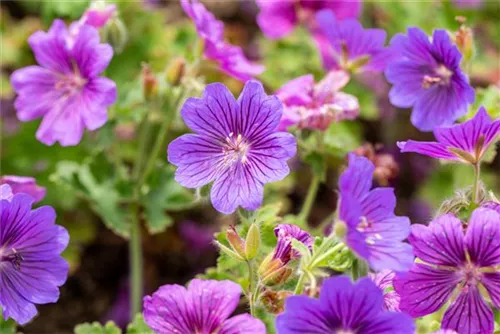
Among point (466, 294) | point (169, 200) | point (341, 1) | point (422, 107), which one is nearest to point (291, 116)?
point (422, 107)

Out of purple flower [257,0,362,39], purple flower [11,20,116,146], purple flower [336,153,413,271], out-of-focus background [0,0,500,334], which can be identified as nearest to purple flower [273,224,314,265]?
purple flower [336,153,413,271]

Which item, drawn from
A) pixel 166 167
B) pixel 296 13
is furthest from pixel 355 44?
pixel 166 167

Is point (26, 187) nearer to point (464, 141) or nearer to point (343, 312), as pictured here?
point (343, 312)

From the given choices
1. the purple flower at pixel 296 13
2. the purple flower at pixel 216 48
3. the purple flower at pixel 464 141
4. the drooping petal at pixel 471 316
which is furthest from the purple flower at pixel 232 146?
the purple flower at pixel 296 13

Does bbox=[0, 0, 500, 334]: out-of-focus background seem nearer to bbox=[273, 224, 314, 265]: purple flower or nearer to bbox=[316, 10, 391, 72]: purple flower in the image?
bbox=[316, 10, 391, 72]: purple flower

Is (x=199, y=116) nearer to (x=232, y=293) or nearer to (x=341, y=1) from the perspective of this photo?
(x=232, y=293)

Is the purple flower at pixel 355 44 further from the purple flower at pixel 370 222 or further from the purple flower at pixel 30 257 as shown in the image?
the purple flower at pixel 30 257
